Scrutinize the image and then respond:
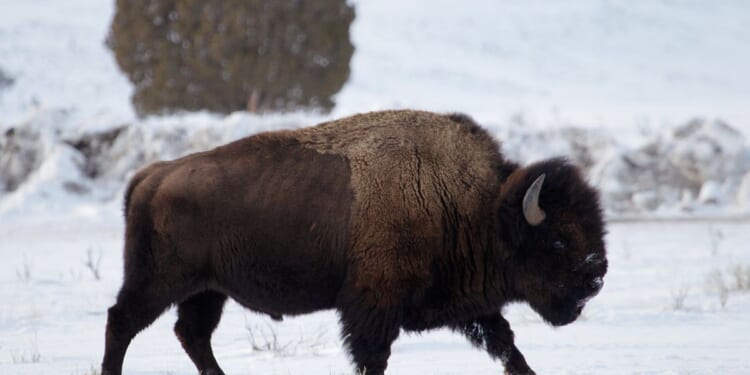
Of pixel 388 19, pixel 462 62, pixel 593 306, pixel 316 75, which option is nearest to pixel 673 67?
pixel 462 62

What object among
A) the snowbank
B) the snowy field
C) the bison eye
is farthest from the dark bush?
the bison eye

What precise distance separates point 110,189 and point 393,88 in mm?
36249

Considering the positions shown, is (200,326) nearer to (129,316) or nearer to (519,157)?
(129,316)

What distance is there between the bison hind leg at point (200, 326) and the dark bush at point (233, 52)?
67.3 feet

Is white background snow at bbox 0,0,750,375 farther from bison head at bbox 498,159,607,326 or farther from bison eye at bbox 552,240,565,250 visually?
bison eye at bbox 552,240,565,250

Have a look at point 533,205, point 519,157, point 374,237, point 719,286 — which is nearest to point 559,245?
point 533,205

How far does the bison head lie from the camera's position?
627cm

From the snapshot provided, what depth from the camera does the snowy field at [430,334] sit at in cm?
712

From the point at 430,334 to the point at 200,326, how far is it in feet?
8.37

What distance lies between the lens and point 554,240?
6.34m

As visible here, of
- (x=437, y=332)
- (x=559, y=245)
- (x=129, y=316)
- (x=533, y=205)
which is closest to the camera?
(x=533, y=205)

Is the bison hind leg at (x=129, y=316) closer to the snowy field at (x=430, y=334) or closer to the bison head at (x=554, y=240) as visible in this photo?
the snowy field at (x=430, y=334)

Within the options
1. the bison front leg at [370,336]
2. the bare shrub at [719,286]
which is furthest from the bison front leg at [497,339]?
the bare shrub at [719,286]

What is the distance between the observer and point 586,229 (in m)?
6.33
